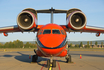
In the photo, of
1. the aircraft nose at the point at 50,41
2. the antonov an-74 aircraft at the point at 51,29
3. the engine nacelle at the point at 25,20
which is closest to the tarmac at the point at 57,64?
the antonov an-74 aircraft at the point at 51,29

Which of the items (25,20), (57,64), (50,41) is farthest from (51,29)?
(57,64)

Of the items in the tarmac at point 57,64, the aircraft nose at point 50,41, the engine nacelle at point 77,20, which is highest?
the engine nacelle at point 77,20

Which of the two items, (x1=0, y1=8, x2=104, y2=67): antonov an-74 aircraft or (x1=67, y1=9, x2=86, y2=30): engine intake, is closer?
(x1=0, y1=8, x2=104, y2=67): antonov an-74 aircraft

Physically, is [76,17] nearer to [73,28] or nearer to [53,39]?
[73,28]

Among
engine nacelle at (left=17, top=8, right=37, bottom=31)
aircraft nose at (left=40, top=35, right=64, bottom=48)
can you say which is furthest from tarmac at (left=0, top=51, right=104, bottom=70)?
engine nacelle at (left=17, top=8, right=37, bottom=31)

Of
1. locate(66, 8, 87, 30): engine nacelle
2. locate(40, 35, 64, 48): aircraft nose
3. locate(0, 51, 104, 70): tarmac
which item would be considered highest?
locate(66, 8, 87, 30): engine nacelle

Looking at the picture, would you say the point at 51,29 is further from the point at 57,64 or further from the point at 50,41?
the point at 57,64

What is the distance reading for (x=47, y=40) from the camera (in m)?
7.38

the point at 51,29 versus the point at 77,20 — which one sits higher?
the point at 77,20

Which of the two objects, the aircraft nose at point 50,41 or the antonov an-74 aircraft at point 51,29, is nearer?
the aircraft nose at point 50,41

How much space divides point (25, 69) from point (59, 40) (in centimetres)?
337

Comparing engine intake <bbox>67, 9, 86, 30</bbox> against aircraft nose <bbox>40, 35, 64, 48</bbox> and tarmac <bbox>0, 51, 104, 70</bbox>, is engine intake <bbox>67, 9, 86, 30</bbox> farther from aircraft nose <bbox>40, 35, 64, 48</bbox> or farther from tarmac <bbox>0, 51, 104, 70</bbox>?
tarmac <bbox>0, 51, 104, 70</bbox>

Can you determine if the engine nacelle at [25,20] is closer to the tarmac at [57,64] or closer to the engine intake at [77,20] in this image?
the engine intake at [77,20]

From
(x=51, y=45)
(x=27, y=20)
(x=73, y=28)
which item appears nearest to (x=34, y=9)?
(x=27, y=20)
